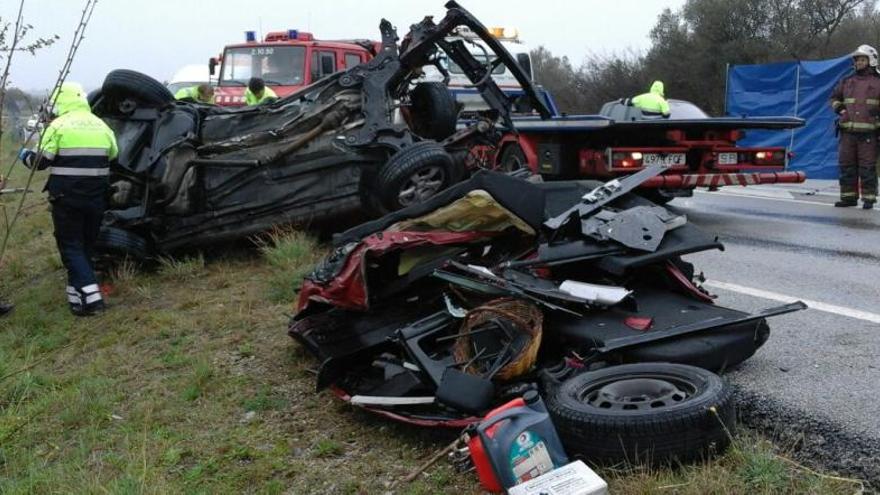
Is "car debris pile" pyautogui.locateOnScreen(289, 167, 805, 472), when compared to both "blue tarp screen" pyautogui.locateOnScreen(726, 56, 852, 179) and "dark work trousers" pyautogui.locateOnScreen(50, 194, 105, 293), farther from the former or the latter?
"blue tarp screen" pyautogui.locateOnScreen(726, 56, 852, 179)

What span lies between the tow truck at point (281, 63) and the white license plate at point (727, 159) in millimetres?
6031

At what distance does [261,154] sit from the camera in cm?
687

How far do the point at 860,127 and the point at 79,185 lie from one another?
8314mm

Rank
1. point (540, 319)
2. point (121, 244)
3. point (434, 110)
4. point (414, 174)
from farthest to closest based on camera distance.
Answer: point (434, 110)
point (121, 244)
point (414, 174)
point (540, 319)

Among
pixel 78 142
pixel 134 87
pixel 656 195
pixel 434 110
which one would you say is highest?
pixel 134 87

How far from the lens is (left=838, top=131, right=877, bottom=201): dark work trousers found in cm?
955

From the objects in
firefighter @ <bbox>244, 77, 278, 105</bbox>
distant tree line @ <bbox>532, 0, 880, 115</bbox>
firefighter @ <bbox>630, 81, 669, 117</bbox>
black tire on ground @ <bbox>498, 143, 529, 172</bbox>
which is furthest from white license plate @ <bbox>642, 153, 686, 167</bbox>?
distant tree line @ <bbox>532, 0, 880, 115</bbox>

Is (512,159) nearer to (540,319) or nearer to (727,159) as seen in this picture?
(727,159)

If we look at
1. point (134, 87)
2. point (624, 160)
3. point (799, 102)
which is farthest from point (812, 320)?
point (799, 102)

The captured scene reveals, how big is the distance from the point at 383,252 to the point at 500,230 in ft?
1.93

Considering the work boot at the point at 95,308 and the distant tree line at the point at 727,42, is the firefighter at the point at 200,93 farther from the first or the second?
the distant tree line at the point at 727,42

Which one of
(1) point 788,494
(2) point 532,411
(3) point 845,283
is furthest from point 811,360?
(3) point 845,283

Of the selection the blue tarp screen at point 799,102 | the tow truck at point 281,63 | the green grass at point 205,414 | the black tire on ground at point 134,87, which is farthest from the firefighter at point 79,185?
the blue tarp screen at point 799,102

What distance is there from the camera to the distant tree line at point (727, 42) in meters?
22.1
